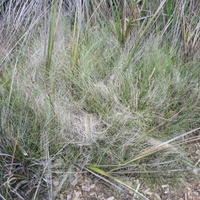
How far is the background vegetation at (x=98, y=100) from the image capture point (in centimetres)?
118

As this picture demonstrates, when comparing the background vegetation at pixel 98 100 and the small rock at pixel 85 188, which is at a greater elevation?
the background vegetation at pixel 98 100

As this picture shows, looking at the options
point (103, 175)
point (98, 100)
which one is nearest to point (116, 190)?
point (103, 175)

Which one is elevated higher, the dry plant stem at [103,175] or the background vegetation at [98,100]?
the background vegetation at [98,100]

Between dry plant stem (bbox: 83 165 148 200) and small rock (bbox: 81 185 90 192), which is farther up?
dry plant stem (bbox: 83 165 148 200)

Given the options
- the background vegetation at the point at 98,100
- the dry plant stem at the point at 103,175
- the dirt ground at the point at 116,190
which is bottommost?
the dirt ground at the point at 116,190

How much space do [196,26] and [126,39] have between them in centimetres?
31

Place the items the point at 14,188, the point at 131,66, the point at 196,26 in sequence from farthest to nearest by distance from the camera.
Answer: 1. the point at 196,26
2. the point at 131,66
3. the point at 14,188

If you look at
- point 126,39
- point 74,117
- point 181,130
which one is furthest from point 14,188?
point 126,39

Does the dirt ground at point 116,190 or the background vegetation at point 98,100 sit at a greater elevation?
the background vegetation at point 98,100

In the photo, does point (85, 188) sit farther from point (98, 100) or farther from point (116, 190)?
point (98, 100)

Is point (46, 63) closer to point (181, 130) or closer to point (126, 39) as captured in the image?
point (126, 39)

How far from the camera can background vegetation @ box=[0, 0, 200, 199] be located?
3.87 ft

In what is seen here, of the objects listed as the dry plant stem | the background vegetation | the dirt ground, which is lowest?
the dirt ground

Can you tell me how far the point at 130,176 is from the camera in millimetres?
1217
